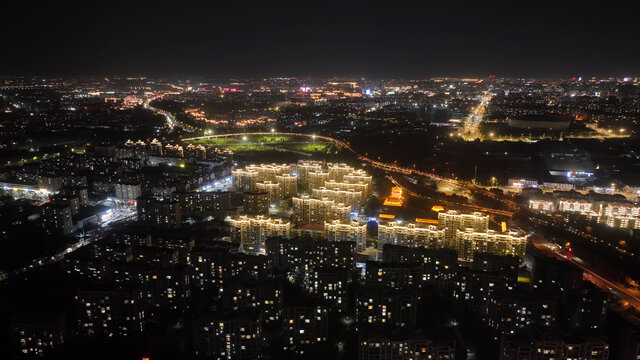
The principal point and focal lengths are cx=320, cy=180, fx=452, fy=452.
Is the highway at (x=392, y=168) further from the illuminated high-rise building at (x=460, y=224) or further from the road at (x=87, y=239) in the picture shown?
the road at (x=87, y=239)

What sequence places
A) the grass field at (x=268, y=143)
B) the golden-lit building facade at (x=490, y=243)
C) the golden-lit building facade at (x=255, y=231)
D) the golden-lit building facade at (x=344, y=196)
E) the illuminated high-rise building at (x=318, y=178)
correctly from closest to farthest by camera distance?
the golden-lit building facade at (x=490, y=243)
the golden-lit building facade at (x=255, y=231)
the golden-lit building facade at (x=344, y=196)
the illuminated high-rise building at (x=318, y=178)
the grass field at (x=268, y=143)

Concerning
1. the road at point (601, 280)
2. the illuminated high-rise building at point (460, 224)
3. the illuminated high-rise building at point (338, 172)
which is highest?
the illuminated high-rise building at point (338, 172)

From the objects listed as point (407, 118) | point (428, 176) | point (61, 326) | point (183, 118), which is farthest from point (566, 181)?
point (183, 118)

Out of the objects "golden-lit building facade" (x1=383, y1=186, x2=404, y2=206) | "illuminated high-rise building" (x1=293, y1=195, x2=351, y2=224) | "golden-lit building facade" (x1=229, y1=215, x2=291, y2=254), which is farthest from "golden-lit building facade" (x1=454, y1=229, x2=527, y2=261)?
"golden-lit building facade" (x1=229, y1=215, x2=291, y2=254)

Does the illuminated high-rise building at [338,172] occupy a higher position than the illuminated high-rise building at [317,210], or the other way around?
the illuminated high-rise building at [338,172]

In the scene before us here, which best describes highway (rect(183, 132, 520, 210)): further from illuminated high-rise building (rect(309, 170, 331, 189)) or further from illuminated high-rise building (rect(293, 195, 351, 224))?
illuminated high-rise building (rect(293, 195, 351, 224))

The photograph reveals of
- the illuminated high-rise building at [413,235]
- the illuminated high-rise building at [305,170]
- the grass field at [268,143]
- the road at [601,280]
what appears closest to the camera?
the road at [601,280]

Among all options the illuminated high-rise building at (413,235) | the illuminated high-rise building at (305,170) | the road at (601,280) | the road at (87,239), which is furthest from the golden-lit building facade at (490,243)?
the road at (87,239)

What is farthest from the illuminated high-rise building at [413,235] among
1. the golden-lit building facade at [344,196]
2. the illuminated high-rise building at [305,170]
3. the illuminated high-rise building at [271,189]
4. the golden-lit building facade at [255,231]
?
the illuminated high-rise building at [305,170]

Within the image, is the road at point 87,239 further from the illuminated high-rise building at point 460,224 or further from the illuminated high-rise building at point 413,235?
the illuminated high-rise building at point 460,224

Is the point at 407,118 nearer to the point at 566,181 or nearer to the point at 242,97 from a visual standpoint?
the point at 566,181

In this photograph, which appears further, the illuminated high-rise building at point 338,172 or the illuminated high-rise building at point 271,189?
the illuminated high-rise building at point 338,172

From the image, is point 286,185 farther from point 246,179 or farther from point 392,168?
point 392,168
